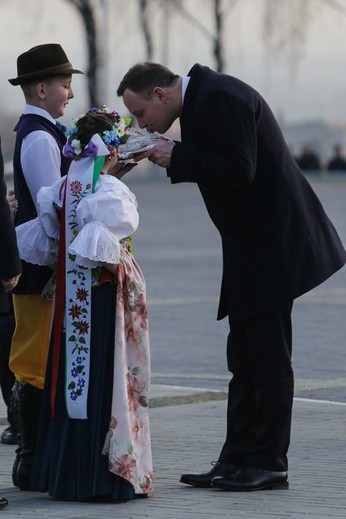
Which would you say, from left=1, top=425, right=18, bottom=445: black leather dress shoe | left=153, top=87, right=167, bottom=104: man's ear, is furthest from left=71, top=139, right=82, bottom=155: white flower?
left=1, top=425, right=18, bottom=445: black leather dress shoe

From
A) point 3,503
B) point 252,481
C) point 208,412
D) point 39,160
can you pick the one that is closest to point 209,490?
point 252,481

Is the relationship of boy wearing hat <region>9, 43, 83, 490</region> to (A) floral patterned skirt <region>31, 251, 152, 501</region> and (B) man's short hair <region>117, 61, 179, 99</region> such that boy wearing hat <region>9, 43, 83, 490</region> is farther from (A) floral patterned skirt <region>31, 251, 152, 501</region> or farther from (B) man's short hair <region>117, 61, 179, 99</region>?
(B) man's short hair <region>117, 61, 179, 99</region>

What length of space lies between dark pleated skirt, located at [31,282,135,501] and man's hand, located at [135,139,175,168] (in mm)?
550

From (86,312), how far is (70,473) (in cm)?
65

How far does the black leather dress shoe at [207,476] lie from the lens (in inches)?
252

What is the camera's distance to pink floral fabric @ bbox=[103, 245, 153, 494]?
19.9ft

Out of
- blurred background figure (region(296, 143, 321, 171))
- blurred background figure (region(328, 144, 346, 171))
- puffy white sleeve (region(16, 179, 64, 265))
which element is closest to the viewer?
puffy white sleeve (region(16, 179, 64, 265))

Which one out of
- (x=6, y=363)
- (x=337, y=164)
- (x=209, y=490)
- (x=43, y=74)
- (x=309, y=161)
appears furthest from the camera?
(x=337, y=164)

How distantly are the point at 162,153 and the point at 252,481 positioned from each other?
1.39 meters

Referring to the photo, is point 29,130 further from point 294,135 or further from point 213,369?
point 294,135

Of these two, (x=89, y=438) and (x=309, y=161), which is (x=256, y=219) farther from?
(x=309, y=161)

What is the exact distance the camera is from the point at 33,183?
267 inches

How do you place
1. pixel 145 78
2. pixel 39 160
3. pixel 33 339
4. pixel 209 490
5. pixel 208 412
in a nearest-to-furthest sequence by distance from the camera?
pixel 145 78 < pixel 209 490 < pixel 33 339 < pixel 39 160 < pixel 208 412

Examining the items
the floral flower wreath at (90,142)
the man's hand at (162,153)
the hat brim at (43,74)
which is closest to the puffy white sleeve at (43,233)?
the floral flower wreath at (90,142)
